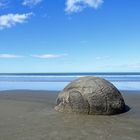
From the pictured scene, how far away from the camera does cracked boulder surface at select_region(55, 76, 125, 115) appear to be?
26.4ft

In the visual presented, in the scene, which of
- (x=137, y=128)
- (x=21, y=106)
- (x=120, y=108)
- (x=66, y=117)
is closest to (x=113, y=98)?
(x=120, y=108)

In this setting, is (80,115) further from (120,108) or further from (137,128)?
(137,128)

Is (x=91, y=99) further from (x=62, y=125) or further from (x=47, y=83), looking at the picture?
(x=47, y=83)

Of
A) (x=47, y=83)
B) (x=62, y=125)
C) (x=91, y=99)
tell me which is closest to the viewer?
(x=62, y=125)

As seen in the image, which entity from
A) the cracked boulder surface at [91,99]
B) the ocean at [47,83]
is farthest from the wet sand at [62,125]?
the ocean at [47,83]

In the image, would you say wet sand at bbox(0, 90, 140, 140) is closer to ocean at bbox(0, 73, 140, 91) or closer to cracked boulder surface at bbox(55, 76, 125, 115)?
cracked boulder surface at bbox(55, 76, 125, 115)

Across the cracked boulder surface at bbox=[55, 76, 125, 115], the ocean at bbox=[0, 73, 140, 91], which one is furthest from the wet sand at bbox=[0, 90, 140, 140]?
the ocean at bbox=[0, 73, 140, 91]

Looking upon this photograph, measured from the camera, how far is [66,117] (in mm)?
7543

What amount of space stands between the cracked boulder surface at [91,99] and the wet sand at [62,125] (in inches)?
10.3

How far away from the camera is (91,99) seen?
8055mm

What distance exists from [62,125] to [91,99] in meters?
1.69

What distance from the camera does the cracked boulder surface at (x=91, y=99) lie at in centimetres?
804

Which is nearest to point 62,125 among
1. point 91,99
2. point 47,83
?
point 91,99

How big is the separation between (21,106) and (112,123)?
340 centimetres
